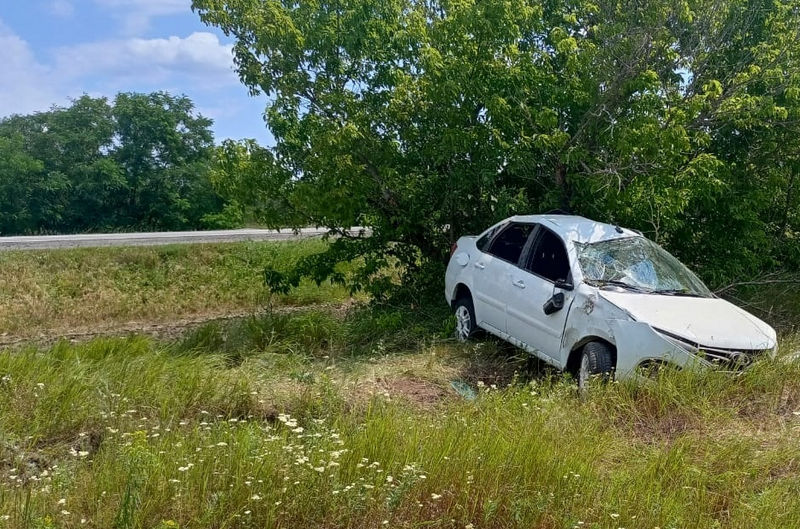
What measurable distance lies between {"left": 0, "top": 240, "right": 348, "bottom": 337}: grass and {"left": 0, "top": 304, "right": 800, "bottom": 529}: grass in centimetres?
964

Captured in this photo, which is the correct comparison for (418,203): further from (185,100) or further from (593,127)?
(185,100)

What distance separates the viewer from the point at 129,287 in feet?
58.8

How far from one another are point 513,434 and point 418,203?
7.07 metres

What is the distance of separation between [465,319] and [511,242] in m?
1.20

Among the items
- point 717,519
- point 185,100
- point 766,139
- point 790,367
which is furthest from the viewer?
point 185,100

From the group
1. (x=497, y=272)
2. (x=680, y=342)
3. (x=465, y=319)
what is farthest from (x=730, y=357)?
(x=465, y=319)

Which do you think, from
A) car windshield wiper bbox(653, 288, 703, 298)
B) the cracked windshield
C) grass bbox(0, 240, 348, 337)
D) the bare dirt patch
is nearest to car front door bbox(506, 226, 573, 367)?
the cracked windshield

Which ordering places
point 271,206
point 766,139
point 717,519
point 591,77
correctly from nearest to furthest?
point 717,519
point 591,77
point 766,139
point 271,206

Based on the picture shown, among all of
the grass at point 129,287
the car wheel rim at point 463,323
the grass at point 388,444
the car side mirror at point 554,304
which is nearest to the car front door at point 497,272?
the car wheel rim at point 463,323

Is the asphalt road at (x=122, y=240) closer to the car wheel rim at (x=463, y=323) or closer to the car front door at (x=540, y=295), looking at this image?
the car wheel rim at (x=463, y=323)

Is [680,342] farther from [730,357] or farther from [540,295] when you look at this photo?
[540,295]

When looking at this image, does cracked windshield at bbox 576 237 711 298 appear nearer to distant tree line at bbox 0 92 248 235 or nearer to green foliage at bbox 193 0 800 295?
green foliage at bbox 193 0 800 295

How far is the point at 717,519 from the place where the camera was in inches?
152

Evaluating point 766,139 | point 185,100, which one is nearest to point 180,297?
point 766,139
